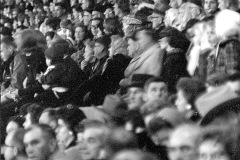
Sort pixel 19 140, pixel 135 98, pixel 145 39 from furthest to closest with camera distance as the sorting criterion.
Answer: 1. pixel 145 39
2. pixel 19 140
3. pixel 135 98

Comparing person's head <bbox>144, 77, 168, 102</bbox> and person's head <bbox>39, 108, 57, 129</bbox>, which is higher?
person's head <bbox>144, 77, 168, 102</bbox>

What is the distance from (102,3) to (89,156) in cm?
299

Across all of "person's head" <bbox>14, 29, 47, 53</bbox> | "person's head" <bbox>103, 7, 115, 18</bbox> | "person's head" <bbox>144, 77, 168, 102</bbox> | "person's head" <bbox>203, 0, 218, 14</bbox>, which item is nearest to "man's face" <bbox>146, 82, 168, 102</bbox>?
"person's head" <bbox>144, 77, 168, 102</bbox>

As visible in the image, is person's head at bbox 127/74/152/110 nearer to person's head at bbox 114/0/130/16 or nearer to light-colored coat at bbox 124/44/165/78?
light-colored coat at bbox 124/44/165/78

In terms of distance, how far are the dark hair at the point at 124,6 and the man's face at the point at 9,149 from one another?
1905 mm

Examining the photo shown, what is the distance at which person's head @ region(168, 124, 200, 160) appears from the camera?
5.90 feet

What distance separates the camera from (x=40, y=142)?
8.21 ft

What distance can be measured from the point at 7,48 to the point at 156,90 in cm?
216

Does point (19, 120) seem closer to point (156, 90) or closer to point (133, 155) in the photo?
point (156, 90)

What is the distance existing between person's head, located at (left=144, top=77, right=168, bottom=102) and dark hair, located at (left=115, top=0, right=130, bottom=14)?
1.97 m

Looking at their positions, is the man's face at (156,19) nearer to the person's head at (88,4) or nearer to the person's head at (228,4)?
the person's head at (228,4)

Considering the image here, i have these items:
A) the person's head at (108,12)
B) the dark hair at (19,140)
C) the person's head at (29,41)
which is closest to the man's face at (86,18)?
the person's head at (108,12)

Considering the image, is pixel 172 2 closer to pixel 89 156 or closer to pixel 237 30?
pixel 237 30

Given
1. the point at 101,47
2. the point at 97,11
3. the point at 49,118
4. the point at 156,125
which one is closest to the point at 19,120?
the point at 49,118
